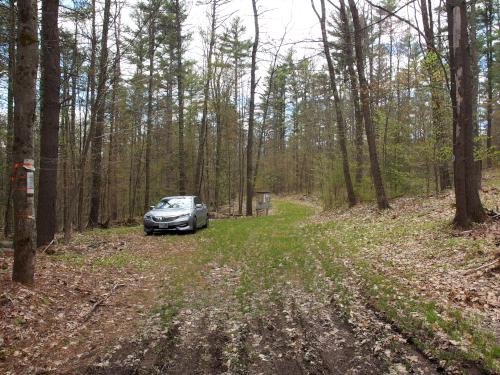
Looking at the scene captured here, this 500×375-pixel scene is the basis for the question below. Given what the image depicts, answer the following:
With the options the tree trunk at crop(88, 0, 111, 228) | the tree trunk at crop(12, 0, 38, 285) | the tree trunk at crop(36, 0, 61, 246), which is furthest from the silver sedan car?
the tree trunk at crop(12, 0, 38, 285)

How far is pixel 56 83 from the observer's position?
10625 mm

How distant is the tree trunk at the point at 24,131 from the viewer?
5770 mm

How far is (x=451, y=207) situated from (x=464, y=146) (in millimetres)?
3707

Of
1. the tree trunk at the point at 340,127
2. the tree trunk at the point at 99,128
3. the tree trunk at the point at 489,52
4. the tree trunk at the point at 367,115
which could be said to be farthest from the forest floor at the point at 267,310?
the tree trunk at the point at 489,52

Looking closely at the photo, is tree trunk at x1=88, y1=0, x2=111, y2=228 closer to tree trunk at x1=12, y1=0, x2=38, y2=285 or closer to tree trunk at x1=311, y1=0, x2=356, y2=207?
tree trunk at x1=12, y1=0, x2=38, y2=285

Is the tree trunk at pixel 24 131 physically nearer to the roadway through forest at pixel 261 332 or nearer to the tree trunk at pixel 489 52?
the roadway through forest at pixel 261 332

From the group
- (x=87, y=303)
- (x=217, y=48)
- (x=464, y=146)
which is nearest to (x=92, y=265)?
(x=87, y=303)

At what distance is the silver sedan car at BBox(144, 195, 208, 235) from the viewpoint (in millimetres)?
13816

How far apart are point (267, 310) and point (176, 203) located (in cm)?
1020

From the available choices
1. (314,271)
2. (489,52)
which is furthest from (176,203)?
(489,52)

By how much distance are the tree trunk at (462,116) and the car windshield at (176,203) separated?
9559mm

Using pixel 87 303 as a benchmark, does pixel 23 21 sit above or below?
above

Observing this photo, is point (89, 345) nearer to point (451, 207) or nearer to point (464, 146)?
point (464, 146)

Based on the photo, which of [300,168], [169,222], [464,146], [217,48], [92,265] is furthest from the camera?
[300,168]
